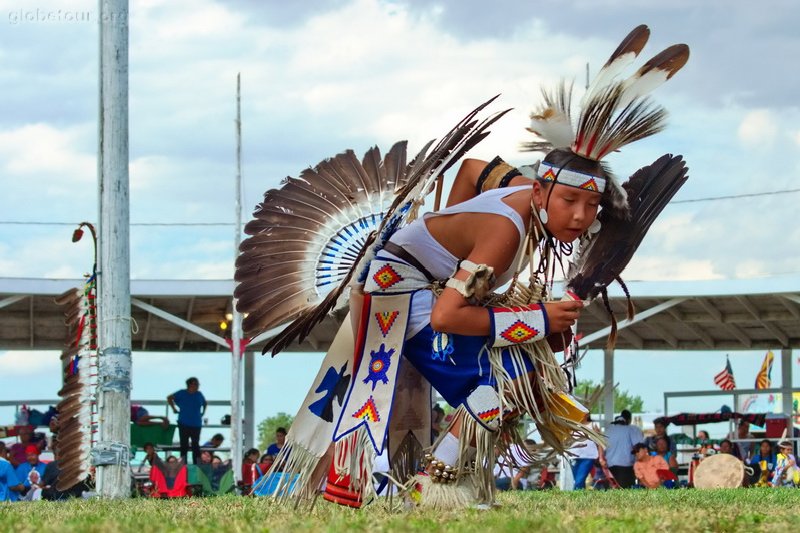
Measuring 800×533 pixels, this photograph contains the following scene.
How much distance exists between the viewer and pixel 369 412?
4703 mm

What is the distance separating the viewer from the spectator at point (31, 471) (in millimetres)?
12883

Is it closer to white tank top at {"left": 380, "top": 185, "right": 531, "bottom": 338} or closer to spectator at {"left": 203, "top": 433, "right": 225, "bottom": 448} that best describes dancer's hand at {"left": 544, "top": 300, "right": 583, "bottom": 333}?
white tank top at {"left": 380, "top": 185, "right": 531, "bottom": 338}

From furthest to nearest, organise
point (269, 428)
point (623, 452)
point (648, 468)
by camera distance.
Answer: point (269, 428) → point (623, 452) → point (648, 468)

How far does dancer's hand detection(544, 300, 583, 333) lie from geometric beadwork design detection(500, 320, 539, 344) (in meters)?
0.08

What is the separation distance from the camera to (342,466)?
470 cm

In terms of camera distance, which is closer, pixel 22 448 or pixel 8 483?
pixel 8 483

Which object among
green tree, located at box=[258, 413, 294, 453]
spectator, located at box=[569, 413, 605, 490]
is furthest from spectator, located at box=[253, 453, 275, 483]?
green tree, located at box=[258, 413, 294, 453]

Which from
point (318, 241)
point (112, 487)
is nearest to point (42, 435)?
point (112, 487)

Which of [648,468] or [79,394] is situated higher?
[79,394]

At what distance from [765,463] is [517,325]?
999 cm

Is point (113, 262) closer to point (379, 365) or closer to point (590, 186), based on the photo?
point (379, 365)

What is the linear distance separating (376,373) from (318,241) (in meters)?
1.05

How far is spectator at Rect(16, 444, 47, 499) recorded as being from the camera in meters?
12.9

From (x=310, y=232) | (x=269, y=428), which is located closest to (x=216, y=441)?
(x=310, y=232)
